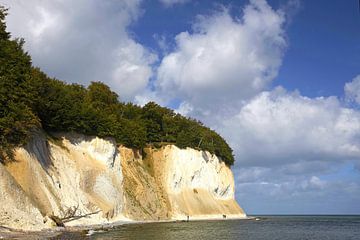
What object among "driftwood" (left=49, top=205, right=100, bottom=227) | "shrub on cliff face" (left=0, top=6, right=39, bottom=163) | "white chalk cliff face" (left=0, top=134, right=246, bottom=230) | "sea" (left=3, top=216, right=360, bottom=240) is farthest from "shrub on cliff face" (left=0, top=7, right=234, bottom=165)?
"sea" (left=3, top=216, right=360, bottom=240)

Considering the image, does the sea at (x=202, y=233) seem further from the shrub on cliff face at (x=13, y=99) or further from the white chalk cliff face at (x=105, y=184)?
the shrub on cliff face at (x=13, y=99)

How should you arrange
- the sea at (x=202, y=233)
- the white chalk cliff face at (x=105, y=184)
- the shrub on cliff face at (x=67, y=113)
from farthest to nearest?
the shrub on cliff face at (x=67, y=113) < the white chalk cliff face at (x=105, y=184) < the sea at (x=202, y=233)

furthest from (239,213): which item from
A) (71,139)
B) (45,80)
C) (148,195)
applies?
(45,80)

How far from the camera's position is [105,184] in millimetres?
55031

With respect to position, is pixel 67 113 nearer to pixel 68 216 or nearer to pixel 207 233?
pixel 68 216

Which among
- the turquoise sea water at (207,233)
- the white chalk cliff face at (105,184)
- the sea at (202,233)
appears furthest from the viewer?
the white chalk cliff face at (105,184)

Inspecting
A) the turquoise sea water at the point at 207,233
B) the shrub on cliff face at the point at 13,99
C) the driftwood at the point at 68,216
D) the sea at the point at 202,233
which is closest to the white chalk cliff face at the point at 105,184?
the driftwood at the point at 68,216

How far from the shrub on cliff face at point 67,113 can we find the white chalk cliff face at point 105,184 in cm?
173

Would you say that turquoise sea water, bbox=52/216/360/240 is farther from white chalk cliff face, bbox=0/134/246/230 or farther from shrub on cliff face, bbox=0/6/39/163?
shrub on cliff face, bbox=0/6/39/163

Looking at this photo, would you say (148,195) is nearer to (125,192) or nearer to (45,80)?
(125,192)

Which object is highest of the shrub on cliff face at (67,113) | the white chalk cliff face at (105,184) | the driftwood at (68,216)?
the shrub on cliff face at (67,113)

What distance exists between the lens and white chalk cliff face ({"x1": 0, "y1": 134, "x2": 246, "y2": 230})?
36.7 m

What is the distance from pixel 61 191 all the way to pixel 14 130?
9538 millimetres

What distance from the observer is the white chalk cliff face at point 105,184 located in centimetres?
3669
